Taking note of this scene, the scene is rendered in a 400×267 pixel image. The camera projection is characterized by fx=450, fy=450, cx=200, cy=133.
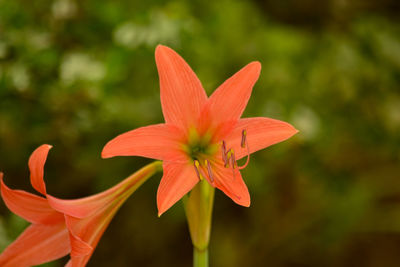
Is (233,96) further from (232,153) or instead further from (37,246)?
(37,246)

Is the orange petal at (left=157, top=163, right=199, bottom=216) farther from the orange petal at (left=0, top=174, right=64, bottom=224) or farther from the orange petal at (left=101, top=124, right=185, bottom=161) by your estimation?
the orange petal at (left=0, top=174, right=64, bottom=224)

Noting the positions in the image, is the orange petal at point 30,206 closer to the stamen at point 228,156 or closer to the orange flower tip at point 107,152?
the orange flower tip at point 107,152

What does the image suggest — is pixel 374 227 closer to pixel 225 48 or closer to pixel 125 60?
pixel 225 48

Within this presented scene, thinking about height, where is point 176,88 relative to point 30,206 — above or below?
above

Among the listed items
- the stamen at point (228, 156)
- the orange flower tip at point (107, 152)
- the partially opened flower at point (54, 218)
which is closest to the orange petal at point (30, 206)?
the partially opened flower at point (54, 218)

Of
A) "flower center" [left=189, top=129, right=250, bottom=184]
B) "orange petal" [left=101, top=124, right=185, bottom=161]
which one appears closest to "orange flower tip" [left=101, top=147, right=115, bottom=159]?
"orange petal" [left=101, top=124, right=185, bottom=161]

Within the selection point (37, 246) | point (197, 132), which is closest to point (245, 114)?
point (197, 132)
